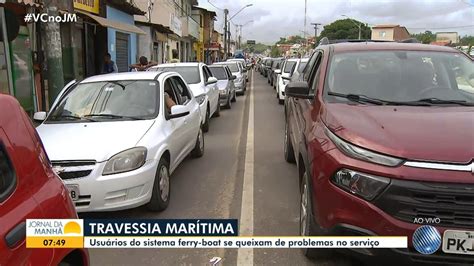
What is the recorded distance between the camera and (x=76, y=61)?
48.5 ft

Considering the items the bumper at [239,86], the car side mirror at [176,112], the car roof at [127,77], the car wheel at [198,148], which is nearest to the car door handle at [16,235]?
the car side mirror at [176,112]

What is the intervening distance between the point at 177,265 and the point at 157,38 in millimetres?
23703

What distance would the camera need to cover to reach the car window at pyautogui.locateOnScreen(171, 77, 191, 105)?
23.0 feet

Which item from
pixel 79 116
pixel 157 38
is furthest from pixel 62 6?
pixel 157 38

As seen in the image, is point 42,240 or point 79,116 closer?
point 42,240

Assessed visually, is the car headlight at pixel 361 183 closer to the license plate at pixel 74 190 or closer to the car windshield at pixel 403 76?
the car windshield at pixel 403 76

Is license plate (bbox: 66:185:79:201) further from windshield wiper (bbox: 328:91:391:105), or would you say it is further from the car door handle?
windshield wiper (bbox: 328:91:391:105)

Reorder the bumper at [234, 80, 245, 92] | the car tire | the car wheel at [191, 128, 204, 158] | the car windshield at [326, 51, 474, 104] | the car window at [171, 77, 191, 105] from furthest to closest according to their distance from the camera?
the bumper at [234, 80, 245, 92]
the car wheel at [191, 128, 204, 158]
the car window at [171, 77, 191, 105]
the car windshield at [326, 51, 474, 104]
the car tire

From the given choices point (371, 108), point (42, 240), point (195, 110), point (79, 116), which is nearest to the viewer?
point (42, 240)

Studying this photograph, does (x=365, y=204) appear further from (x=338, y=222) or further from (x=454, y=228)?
(x=454, y=228)

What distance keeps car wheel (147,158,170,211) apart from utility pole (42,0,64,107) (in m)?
3.96

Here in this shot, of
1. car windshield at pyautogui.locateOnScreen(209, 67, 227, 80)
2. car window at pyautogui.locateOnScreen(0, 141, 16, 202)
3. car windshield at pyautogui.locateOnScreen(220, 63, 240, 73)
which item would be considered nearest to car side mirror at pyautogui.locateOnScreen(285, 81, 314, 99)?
car window at pyautogui.locateOnScreen(0, 141, 16, 202)

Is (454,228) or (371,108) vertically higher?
(371,108)

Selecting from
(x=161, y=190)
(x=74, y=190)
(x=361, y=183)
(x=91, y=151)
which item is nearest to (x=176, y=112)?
(x=161, y=190)
